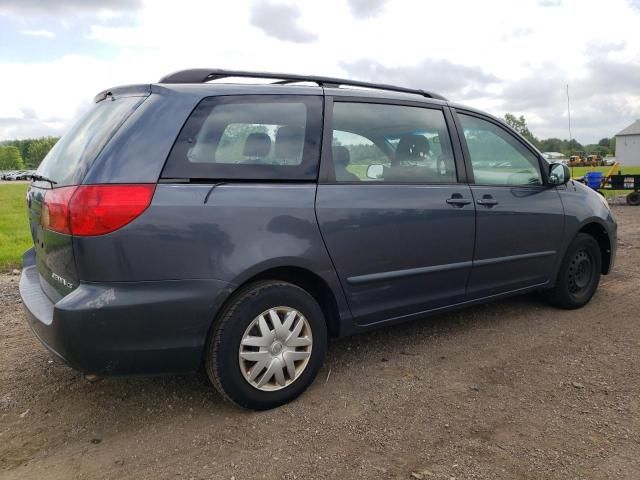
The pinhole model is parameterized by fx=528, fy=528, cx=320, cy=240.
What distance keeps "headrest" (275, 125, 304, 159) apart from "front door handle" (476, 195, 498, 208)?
57.6 inches

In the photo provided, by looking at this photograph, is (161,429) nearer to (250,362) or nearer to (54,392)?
(250,362)

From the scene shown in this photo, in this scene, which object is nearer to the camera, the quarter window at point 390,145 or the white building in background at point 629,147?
the quarter window at point 390,145

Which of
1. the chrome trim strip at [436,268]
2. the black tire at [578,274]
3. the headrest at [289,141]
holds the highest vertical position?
the headrest at [289,141]

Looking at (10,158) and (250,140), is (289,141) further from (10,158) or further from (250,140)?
(10,158)

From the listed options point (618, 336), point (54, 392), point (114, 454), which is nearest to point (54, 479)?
point (114, 454)

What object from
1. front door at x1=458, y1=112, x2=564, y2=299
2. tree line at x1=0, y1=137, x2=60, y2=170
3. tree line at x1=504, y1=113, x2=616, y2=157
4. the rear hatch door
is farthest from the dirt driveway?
tree line at x1=0, y1=137, x2=60, y2=170

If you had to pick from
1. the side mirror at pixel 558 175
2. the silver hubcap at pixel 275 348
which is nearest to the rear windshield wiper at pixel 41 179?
the silver hubcap at pixel 275 348

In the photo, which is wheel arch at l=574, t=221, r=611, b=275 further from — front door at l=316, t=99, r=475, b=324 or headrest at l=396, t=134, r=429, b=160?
headrest at l=396, t=134, r=429, b=160

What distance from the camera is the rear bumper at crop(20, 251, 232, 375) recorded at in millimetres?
2422

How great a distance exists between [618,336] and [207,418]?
308 cm

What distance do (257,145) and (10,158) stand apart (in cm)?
12455

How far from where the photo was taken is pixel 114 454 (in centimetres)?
Answer: 253

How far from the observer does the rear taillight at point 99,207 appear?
2.39 m

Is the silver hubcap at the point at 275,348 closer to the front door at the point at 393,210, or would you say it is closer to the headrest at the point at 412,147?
the front door at the point at 393,210
